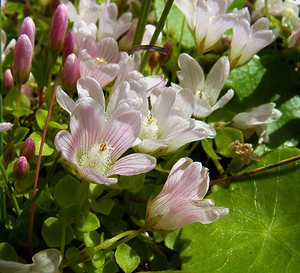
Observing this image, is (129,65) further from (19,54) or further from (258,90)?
(258,90)

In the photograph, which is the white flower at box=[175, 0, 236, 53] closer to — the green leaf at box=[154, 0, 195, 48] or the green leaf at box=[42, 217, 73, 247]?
the green leaf at box=[154, 0, 195, 48]

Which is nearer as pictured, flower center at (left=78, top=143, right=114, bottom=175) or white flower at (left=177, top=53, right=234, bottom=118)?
flower center at (left=78, top=143, right=114, bottom=175)

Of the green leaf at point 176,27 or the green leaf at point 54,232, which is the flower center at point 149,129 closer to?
the green leaf at point 54,232

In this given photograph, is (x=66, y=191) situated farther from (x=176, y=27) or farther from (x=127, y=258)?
(x=176, y=27)

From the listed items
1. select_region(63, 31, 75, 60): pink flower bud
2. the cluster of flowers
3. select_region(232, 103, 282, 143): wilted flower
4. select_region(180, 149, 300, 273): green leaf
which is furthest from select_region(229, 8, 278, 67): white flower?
select_region(63, 31, 75, 60): pink flower bud

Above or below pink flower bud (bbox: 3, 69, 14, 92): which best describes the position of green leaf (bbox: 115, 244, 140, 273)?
below

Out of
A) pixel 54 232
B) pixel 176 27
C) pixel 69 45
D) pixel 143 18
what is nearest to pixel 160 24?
pixel 143 18
